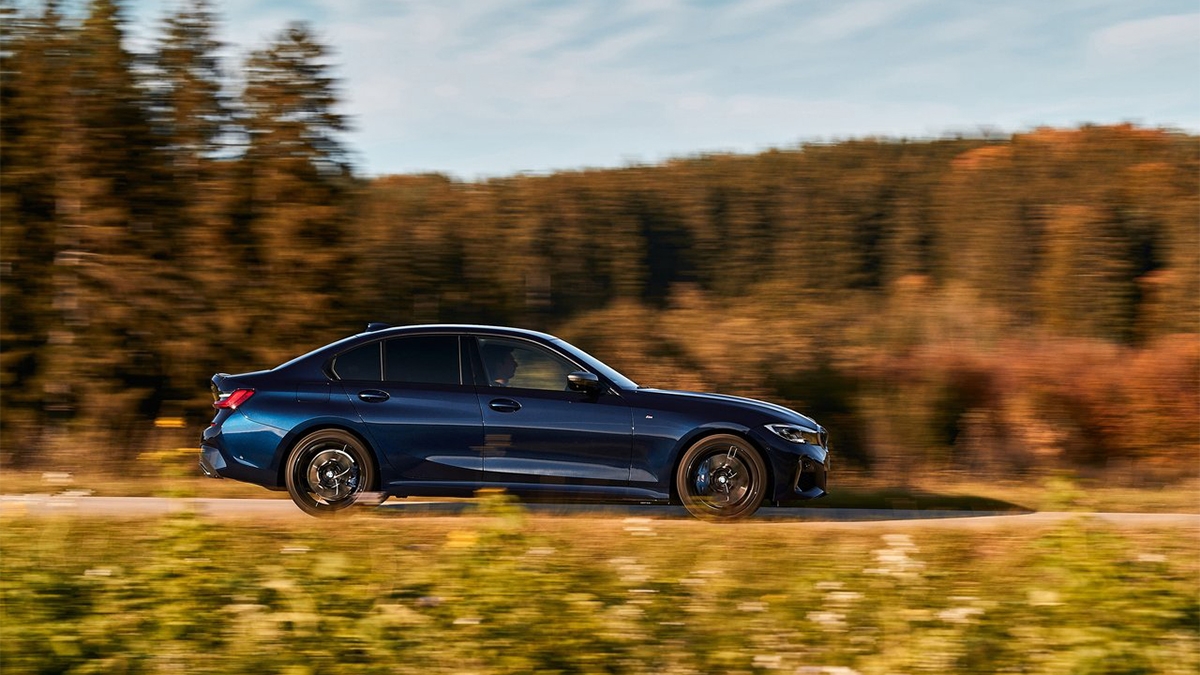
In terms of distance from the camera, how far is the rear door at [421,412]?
9391 millimetres

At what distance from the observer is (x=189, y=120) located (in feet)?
51.5

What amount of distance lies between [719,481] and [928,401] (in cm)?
608

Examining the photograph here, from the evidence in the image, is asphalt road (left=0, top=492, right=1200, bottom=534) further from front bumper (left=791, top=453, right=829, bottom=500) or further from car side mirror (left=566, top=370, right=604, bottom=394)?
car side mirror (left=566, top=370, right=604, bottom=394)

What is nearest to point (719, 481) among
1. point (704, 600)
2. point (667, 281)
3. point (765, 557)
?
point (765, 557)

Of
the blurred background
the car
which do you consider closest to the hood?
the car

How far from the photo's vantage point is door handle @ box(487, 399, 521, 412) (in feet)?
31.0

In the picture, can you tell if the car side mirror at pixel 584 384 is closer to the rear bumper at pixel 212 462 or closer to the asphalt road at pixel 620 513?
the asphalt road at pixel 620 513

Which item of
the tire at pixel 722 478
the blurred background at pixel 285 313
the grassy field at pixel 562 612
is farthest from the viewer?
the blurred background at pixel 285 313

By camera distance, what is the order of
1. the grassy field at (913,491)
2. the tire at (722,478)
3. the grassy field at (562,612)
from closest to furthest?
the grassy field at (562,612), the tire at (722,478), the grassy field at (913,491)

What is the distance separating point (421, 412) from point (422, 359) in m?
0.47

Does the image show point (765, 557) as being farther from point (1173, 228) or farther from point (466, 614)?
point (1173, 228)

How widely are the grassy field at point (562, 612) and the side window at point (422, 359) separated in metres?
2.45

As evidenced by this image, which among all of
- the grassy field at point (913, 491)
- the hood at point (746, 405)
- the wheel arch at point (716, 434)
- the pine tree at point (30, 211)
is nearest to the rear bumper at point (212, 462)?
the grassy field at point (913, 491)

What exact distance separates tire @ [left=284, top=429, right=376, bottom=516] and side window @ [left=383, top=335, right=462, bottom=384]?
Answer: 0.62 meters
